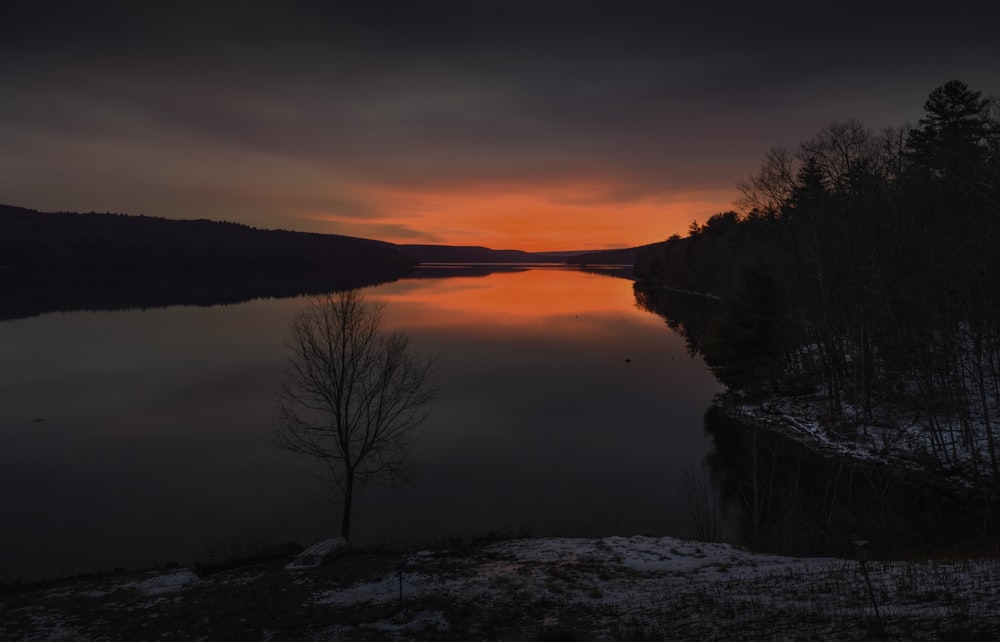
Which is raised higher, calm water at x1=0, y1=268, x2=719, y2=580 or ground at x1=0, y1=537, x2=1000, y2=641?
ground at x1=0, y1=537, x2=1000, y2=641

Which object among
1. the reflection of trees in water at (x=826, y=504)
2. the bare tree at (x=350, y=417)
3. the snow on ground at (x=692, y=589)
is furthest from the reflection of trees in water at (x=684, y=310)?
the snow on ground at (x=692, y=589)

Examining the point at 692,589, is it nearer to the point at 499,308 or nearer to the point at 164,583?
the point at 164,583

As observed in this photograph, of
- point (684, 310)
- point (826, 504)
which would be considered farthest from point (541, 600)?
point (684, 310)

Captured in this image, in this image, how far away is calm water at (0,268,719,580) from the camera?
69.9 feet

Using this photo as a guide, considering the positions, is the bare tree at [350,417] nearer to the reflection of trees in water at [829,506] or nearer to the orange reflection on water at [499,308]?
the reflection of trees in water at [829,506]

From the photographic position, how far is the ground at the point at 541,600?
8367 millimetres

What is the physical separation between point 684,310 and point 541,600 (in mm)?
94788

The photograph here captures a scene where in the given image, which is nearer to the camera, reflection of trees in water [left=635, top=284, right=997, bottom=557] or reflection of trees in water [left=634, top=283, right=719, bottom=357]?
reflection of trees in water [left=635, top=284, right=997, bottom=557]

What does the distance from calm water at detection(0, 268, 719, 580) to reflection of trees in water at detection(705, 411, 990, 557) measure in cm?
243

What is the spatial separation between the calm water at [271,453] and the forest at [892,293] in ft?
26.9

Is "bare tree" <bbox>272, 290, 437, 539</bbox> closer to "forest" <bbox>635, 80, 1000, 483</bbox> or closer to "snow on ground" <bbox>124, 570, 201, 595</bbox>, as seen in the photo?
"snow on ground" <bbox>124, 570, 201, 595</bbox>

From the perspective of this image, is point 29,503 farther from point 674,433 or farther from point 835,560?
point 674,433

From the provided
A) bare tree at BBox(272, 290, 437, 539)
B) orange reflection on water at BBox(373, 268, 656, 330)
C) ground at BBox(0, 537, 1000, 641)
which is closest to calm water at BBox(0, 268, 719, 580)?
bare tree at BBox(272, 290, 437, 539)

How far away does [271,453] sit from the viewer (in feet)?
97.2
